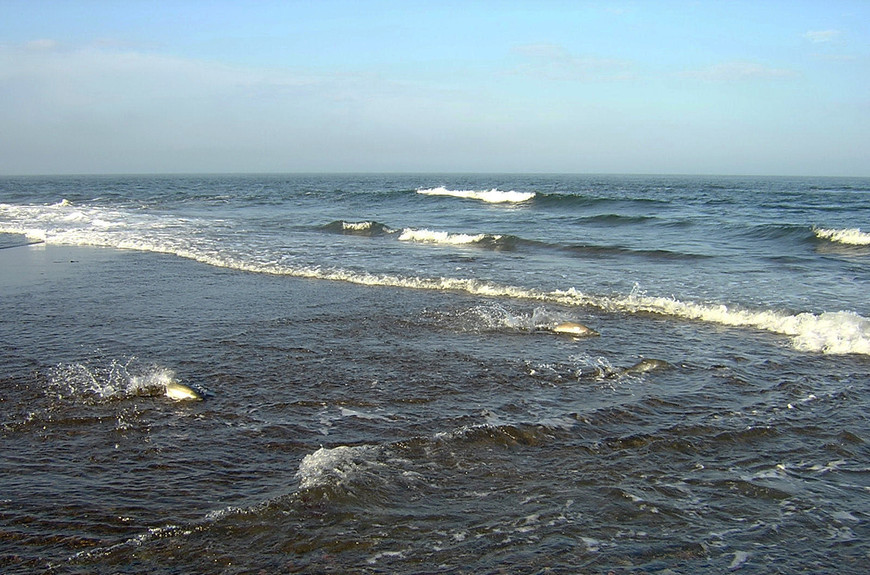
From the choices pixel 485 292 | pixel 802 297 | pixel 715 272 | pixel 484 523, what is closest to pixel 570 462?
pixel 484 523

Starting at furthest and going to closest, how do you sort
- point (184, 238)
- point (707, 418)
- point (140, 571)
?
point (184, 238) < point (707, 418) < point (140, 571)

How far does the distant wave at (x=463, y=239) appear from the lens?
21.0 m

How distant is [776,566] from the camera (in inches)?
157

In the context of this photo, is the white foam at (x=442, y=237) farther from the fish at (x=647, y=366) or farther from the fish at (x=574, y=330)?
the fish at (x=647, y=366)

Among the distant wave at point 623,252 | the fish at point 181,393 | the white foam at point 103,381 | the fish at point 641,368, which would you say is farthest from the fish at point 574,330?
the distant wave at point 623,252

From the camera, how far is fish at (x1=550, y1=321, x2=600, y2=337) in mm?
9477

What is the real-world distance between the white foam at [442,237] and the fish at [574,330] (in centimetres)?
1204

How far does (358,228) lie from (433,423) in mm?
20701

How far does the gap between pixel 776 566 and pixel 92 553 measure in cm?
422

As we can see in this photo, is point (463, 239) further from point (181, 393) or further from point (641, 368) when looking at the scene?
point (181, 393)

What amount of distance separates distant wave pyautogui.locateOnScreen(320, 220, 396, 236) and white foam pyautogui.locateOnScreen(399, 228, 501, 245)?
1.95 m

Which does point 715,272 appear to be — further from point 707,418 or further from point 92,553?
point 92,553

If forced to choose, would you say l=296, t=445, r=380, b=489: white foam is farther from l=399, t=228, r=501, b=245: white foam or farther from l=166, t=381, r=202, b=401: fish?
l=399, t=228, r=501, b=245: white foam

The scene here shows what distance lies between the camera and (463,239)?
72.0ft
